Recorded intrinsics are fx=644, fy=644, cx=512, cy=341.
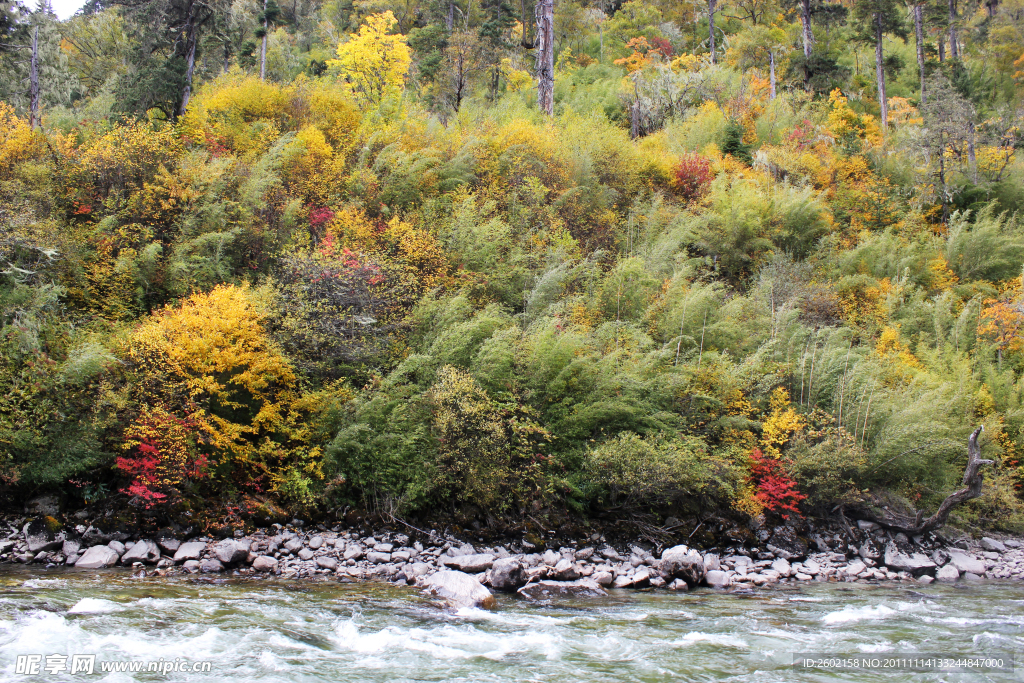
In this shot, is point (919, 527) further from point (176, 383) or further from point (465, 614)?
point (176, 383)

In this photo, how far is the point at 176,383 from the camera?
11227 mm

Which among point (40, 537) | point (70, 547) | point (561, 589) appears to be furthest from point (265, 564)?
point (561, 589)

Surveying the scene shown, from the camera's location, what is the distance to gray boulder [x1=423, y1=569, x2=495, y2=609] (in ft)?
30.5

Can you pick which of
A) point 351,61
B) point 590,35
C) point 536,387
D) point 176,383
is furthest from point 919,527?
point 590,35

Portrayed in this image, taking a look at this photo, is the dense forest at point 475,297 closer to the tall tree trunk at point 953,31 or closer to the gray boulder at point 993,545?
the gray boulder at point 993,545

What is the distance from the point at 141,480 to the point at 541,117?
1902cm

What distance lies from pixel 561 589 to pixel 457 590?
1835 mm

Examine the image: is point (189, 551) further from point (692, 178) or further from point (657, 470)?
point (692, 178)

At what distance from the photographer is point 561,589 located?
1040 cm

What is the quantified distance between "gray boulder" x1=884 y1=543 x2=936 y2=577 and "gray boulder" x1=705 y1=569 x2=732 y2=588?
13.1ft

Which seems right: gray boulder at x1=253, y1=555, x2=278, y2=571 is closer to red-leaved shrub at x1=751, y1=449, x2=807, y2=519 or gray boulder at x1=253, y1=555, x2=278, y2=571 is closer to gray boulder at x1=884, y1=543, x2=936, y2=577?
red-leaved shrub at x1=751, y1=449, x2=807, y2=519

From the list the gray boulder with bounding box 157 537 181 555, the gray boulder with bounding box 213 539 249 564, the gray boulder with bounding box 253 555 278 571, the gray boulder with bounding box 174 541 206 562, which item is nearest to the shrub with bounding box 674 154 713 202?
the gray boulder with bounding box 253 555 278 571

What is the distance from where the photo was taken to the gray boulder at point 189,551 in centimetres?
1029

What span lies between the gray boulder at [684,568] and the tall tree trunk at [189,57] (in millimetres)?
18381
